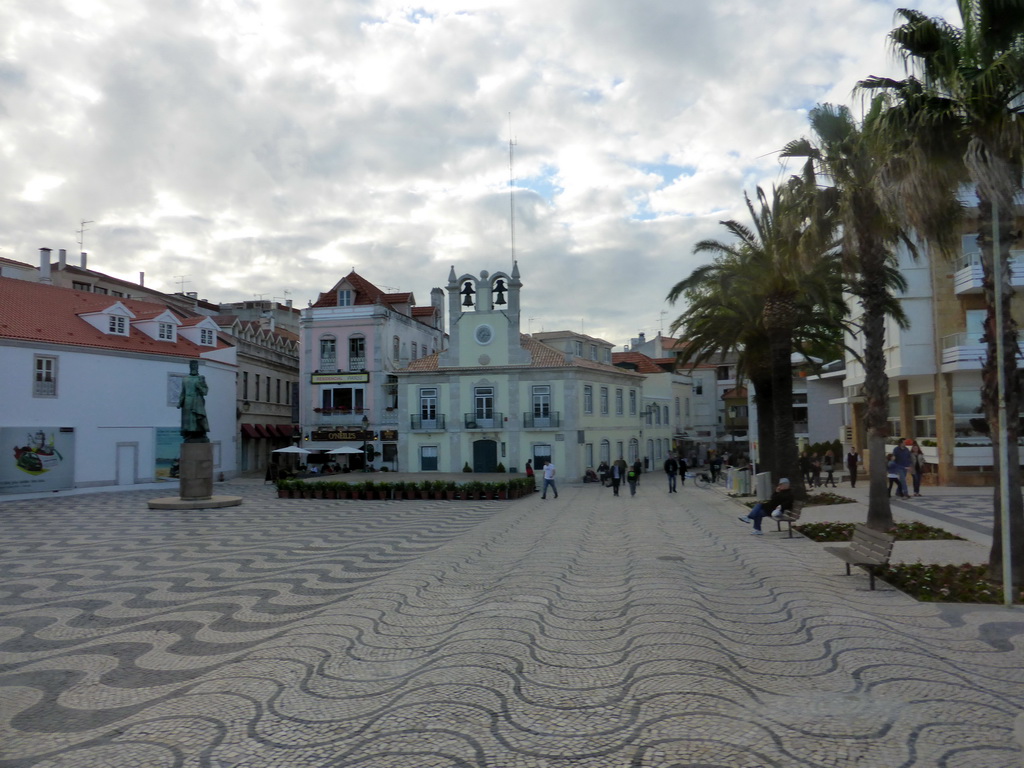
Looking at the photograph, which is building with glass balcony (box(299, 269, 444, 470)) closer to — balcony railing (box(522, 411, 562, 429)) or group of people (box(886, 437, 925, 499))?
balcony railing (box(522, 411, 562, 429))

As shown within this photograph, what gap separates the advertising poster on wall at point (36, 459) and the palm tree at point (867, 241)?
3346cm

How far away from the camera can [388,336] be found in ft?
165

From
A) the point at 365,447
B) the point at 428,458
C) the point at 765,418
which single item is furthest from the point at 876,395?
the point at 365,447

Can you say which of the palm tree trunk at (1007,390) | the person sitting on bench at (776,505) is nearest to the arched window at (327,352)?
the person sitting on bench at (776,505)

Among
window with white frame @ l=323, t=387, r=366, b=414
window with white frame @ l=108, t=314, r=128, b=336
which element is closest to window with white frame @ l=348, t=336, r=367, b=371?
window with white frame @ l=323, t=387, r=366, b=414

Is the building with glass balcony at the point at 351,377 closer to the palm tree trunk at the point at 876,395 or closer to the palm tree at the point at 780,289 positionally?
the palm tree at the point at 780,289

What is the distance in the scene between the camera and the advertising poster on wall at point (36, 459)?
3228cm

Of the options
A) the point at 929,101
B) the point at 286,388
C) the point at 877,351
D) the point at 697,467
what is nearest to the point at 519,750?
the point at 929,101

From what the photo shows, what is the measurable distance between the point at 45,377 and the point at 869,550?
35354 millimetres

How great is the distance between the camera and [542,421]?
1736 inches

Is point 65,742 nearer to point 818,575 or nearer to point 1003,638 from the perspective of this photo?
point 1003,638

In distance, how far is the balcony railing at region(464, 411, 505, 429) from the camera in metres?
44.5

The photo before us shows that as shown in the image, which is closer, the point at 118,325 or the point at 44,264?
the point at 118,325

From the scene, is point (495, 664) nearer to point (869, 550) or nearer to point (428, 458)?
point (869, 550)
